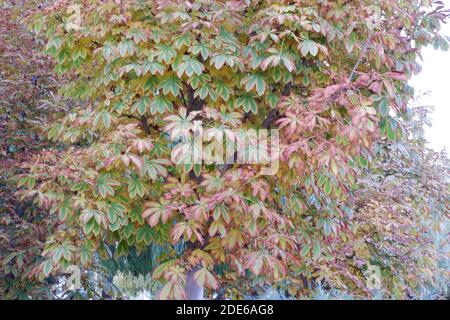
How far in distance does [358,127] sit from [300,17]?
0.70m

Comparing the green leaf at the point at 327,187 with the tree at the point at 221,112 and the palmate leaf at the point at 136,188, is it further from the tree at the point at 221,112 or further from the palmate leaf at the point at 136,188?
the palmate leaf at the point at 136,188

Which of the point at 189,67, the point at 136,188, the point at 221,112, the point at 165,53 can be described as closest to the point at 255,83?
the point at 221,112

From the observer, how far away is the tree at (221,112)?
2.74 metres

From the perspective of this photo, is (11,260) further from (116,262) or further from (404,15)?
(404,15)

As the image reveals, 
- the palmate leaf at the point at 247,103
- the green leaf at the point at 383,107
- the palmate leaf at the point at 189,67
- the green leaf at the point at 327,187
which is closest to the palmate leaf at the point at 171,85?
the palmate leaf at the point at 189,67

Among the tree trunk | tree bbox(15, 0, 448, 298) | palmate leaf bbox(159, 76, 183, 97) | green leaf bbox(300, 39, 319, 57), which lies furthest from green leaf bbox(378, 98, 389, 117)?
the tree trunk

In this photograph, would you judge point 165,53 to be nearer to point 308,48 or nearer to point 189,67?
point 189,67

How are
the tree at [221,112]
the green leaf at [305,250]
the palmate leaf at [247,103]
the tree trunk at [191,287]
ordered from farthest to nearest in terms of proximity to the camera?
the tree trunk at [191,287]
the green leaf at [305,250]
the palmate leaf at [247,103]
the tree at [221,112]

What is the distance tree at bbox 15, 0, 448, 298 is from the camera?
274 cm

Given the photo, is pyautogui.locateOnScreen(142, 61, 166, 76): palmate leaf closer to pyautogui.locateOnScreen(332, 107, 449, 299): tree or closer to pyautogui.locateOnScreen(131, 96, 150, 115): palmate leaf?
pyautogui.locateOnScreen(131, 96, 150, 115): palmate leaf

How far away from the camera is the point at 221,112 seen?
2.87m

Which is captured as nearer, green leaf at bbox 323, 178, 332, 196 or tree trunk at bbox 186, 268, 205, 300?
green leaf at bbox 323, 178, 332, 196

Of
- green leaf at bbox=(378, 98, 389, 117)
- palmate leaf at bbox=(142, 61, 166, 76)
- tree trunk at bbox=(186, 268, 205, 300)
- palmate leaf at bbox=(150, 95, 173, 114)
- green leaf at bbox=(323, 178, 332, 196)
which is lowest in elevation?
tree trunk at bbox=(186, 268, 205, 300)
